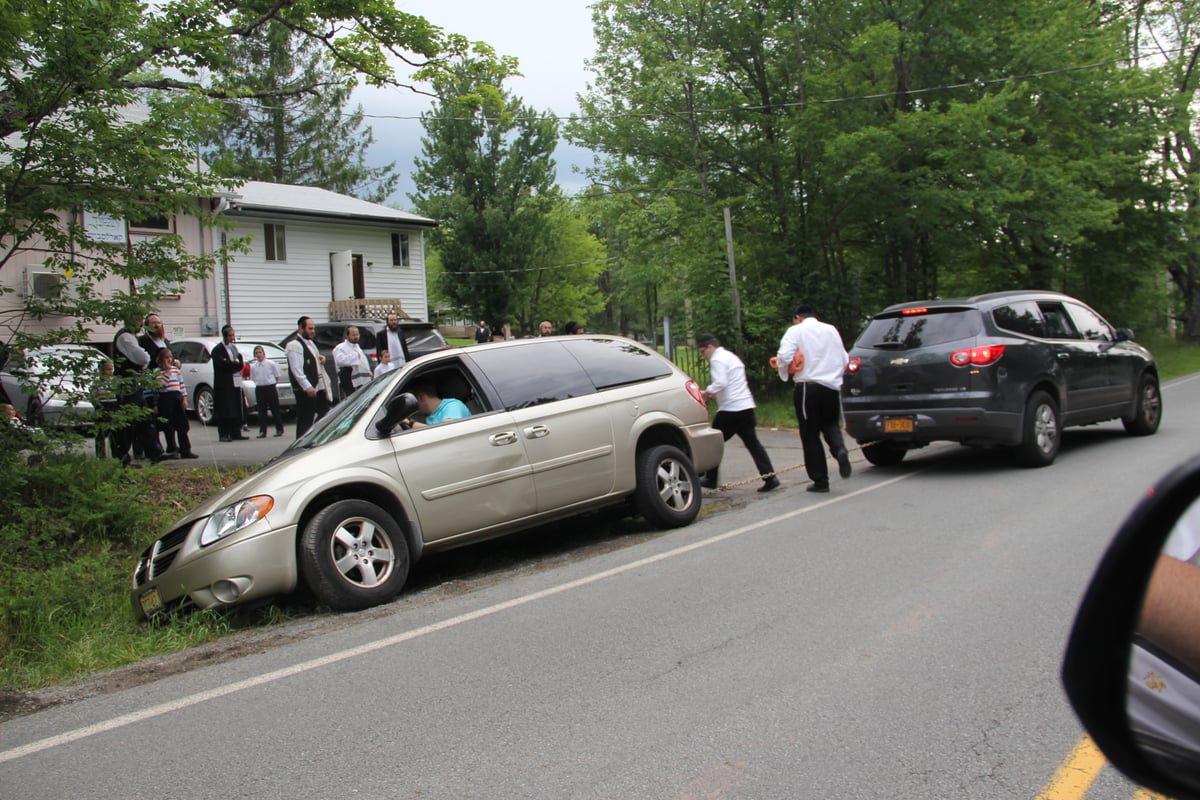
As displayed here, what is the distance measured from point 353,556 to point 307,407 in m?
7.73

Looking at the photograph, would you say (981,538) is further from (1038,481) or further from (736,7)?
(736,7)

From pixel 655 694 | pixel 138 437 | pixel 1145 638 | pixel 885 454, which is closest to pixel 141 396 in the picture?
pixel 138 437

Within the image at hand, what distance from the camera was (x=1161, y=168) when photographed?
29.3 m

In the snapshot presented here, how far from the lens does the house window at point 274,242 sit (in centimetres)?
2964

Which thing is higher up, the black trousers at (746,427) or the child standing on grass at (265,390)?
the child standing on grass at (265,390)

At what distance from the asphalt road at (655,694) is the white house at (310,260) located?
23.0 metres

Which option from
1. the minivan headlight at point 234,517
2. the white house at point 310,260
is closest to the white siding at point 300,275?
the white house at point 310,260

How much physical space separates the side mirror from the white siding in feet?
72.4

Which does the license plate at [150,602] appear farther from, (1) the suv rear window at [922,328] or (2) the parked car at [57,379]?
(1) the suv rear window at [922,328]

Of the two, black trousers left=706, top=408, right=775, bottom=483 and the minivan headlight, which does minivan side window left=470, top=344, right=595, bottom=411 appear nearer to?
the minivan headlight

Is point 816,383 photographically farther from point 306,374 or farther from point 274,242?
point 274,242

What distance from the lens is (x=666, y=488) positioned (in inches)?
330

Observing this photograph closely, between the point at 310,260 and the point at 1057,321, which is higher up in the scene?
the point at 310,260

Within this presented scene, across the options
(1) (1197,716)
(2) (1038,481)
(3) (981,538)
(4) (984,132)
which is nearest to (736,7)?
(4) (984,132)
